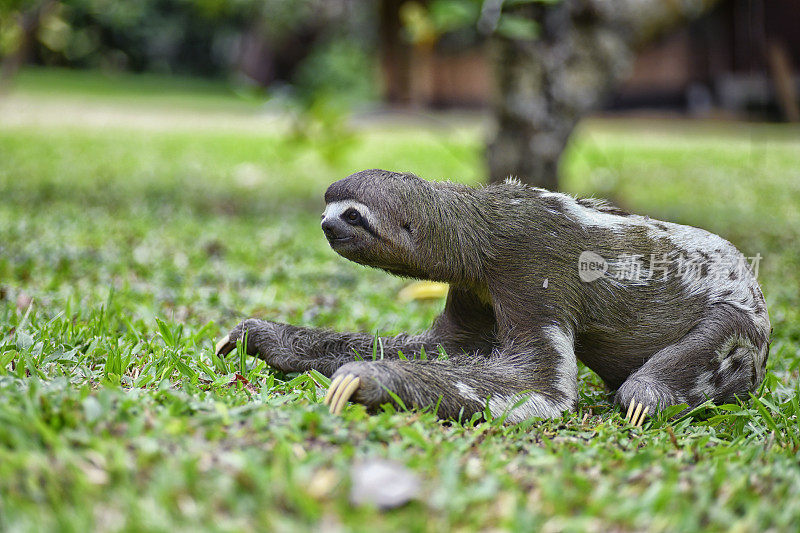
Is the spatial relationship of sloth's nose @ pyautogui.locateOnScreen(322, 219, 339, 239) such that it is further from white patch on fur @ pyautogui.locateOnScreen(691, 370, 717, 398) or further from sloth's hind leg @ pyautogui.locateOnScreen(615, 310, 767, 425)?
white patch on fur @ pyautogui.locateOnScreen(691, 370, 717, 398)

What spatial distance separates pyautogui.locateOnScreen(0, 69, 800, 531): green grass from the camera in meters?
1.90

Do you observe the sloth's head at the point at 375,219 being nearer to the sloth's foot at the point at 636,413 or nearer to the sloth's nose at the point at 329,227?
the sloth's nose at the point at 329,227

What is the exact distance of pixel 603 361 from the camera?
10.5 feet

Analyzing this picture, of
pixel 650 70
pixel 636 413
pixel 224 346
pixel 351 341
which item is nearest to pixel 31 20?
pixel 224 346

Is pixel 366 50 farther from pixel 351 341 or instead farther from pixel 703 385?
pixel 703 385

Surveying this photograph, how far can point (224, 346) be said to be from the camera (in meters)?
3.30

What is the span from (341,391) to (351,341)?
0.82 metres

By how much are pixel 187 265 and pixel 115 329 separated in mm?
1824

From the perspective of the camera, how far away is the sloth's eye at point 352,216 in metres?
2.81

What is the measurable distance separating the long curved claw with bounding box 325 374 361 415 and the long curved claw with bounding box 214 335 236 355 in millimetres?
858

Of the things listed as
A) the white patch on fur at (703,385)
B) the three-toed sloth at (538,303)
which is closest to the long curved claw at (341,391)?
the three-toed sloth at (538,303)

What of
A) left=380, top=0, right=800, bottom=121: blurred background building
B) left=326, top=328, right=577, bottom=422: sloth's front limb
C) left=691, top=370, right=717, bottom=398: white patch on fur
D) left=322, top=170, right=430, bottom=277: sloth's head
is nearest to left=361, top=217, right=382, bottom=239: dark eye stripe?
left=322, top=170, right=430, bottom=277: sloth's head

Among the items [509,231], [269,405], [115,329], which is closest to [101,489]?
[269,405]

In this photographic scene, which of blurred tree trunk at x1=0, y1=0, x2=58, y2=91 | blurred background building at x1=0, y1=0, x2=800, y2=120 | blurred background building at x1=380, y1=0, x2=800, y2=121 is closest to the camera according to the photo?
blurred background building at x1=0, y1=0, x2=800, y2=120
